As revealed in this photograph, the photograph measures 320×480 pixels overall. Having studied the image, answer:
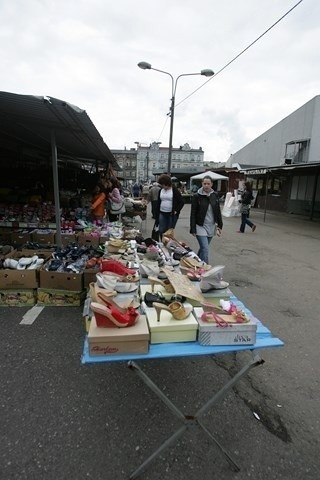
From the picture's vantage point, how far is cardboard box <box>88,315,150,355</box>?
1.68 metres

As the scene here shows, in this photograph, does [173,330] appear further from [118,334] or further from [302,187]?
[302,187]

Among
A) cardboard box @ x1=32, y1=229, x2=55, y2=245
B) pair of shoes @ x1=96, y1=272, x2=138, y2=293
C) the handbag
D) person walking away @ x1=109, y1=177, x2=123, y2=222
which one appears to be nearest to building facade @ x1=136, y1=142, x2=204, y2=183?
person walking away @ x1=109, y1=177, x2=123, y2=222

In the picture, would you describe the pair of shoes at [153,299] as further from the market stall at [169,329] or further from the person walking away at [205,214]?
the person walking away at [205,214]

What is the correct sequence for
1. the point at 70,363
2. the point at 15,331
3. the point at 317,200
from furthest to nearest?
the point at 317,200 → the point at 15,331 → the point at 70,363

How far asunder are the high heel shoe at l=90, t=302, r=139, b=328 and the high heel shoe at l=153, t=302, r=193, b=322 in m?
0.17

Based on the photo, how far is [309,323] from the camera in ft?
12.3

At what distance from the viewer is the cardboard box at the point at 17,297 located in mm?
3691

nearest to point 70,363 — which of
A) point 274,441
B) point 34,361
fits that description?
point 34,361

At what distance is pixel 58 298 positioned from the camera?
3.77 metres

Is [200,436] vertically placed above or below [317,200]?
below

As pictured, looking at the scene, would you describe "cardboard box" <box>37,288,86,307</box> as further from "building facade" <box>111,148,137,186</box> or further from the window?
"building facade" <box>111,148,137,186</box>

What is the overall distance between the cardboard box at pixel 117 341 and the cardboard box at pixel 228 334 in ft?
1.16

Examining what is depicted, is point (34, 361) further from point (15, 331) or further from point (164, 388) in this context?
point (164, 388)

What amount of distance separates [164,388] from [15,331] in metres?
1.73
